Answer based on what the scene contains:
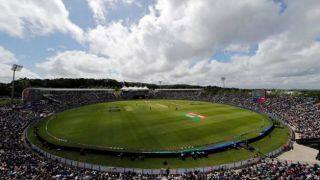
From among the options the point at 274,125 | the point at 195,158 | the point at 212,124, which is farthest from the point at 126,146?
the point at 274,125

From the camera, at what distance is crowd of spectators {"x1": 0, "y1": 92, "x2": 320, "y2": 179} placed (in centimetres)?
2828

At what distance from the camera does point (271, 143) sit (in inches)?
2009

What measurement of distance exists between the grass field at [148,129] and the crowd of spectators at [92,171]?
20.0ft

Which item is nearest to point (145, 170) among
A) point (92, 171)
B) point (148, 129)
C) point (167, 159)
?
point (167, 159)

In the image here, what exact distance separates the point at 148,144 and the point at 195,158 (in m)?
9.43

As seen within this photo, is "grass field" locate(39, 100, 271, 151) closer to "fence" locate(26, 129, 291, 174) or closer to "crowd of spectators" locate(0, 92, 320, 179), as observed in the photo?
"crowd of spectators" locate(0, 92, 320, 179)

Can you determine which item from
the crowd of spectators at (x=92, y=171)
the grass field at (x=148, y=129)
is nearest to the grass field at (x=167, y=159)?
the grass field at (x=148, y=129)

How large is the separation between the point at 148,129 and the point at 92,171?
25.4 meters

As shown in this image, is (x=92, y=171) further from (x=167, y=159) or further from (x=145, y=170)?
(x=167, y=159)

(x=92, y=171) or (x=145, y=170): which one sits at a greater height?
(x=92, y=171)

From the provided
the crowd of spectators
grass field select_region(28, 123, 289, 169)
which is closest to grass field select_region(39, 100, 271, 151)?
grass field select_region(28, 123, 289, 169)

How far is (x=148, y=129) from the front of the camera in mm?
58688

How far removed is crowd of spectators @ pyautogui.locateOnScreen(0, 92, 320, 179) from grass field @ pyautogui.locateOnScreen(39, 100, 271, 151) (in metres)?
6.09

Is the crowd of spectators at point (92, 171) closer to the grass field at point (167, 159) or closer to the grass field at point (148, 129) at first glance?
the grass field at point (167, 159)
